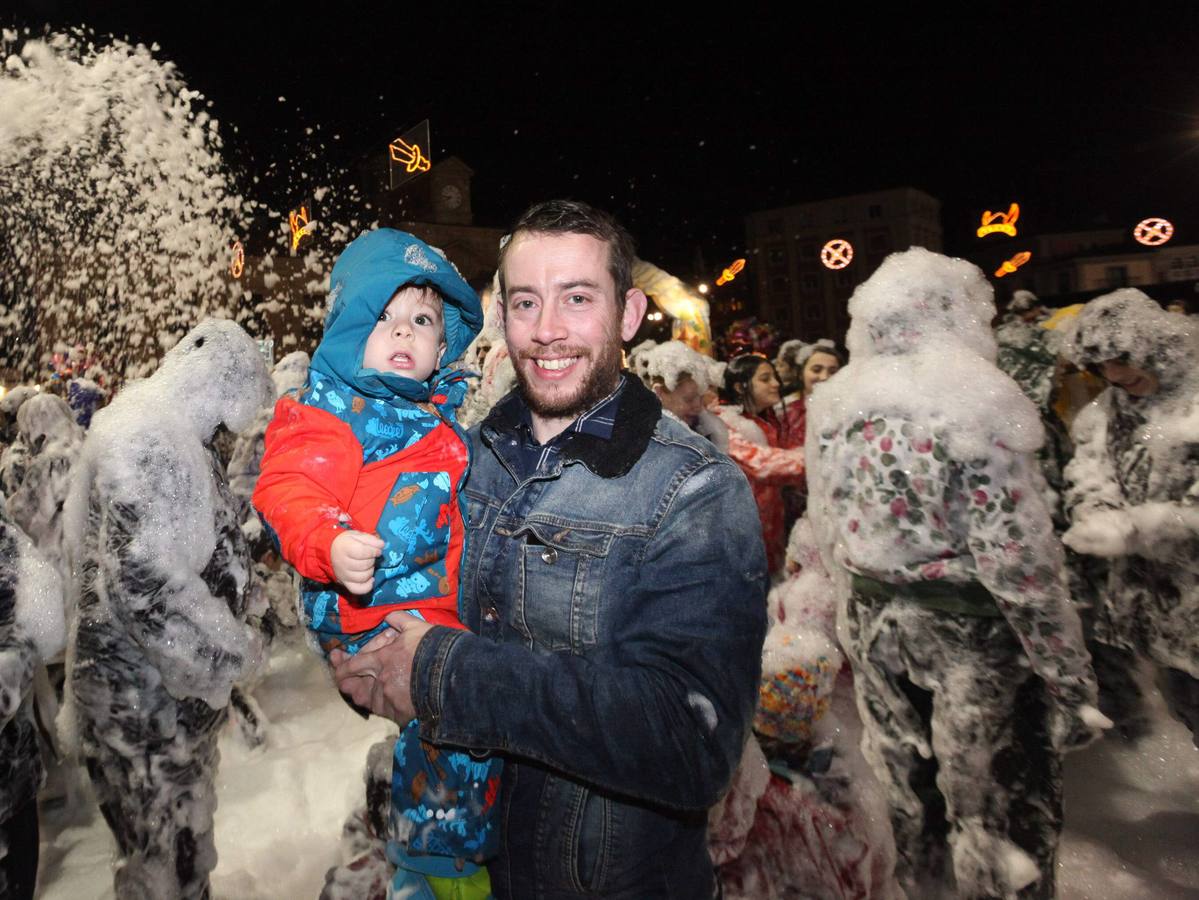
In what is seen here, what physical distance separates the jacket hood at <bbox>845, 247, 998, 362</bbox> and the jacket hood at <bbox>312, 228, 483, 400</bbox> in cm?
226

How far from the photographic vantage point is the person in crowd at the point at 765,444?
5.51 meters

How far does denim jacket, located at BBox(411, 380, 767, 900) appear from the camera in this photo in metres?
1.42

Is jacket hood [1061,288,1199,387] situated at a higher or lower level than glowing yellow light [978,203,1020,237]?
lower

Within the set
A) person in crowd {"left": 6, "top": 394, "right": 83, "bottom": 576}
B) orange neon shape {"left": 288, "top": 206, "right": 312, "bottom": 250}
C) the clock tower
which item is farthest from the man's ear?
the clock tower

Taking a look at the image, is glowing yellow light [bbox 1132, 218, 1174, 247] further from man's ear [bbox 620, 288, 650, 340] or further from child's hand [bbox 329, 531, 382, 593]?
child's hand [bbox 329, 531, 382, 593]

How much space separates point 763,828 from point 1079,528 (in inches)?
105

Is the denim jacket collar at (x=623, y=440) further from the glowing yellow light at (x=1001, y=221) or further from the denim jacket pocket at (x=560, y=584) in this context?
the glowing yellow light at (x=1001, y=221)

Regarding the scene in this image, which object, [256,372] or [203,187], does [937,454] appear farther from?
[203,187]

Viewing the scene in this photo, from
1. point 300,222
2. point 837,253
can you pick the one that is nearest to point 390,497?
point 837,253

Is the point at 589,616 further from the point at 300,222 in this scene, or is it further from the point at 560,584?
the point at 300,222

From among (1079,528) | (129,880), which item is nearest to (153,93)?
(129,880)

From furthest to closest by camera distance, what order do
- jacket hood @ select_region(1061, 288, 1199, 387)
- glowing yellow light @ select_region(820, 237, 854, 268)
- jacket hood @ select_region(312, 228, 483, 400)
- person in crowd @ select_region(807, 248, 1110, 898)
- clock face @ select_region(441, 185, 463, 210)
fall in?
clock face @ select_region(441, 185, 463, 210)
glowing yellow light @ select_region(820, 237, 854, 268)
jacket hood @ select_region(1061, 288, 1199, 387)
person in crowd @ select_region(807, 248, 1110, 898)
jacket hood @ select_region(312, 228, 483, 400)

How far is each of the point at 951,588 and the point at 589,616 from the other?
237 centimetres

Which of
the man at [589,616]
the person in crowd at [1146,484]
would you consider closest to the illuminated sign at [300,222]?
the person in crowd at [1146,484]
